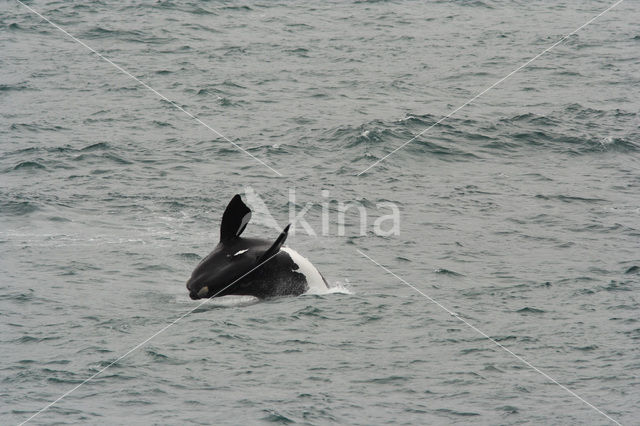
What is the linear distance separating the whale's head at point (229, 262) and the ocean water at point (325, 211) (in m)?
0.35

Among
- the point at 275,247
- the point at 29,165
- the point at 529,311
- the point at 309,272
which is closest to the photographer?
the point at 275,247

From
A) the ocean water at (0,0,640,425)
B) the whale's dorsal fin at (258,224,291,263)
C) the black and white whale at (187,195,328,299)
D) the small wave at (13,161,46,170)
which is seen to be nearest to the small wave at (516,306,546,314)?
the ocean water at (0,0,640,425)

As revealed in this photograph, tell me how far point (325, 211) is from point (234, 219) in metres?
6.72

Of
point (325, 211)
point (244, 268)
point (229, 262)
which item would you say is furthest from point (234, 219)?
point (325, 211)

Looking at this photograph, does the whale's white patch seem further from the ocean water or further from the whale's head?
the whale's head

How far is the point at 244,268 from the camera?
680 inches

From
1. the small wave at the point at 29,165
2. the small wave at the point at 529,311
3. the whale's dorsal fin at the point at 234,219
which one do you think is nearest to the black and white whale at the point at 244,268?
the whale's dorsal fin at the point at 234,219

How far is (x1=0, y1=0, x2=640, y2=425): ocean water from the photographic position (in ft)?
47.0

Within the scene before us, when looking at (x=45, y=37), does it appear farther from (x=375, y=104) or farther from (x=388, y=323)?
(x=388, y=323)

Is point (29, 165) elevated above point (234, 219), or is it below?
below

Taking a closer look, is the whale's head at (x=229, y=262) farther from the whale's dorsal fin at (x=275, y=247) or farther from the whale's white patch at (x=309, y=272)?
the whale's white patch at (x=309, y=272)

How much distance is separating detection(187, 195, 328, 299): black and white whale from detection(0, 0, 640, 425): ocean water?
0.30 metres

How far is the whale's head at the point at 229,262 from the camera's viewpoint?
1719 cm

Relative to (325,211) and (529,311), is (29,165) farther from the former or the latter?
(529,311)
